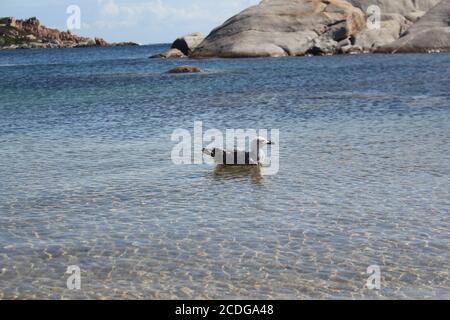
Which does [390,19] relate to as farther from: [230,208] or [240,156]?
[230,208]

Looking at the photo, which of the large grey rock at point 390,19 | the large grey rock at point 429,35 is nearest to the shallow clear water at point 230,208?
the large grey rock at point 429,35

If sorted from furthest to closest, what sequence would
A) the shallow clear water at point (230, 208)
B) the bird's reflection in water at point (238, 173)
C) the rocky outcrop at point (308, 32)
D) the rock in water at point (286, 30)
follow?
the rock in water at point (286, 30) → the rocky outcrop at point (308, 32) → the bird's reflection in water at point (238, 173) → the shallow clear water at point (230, 208)

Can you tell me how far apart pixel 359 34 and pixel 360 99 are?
177ft

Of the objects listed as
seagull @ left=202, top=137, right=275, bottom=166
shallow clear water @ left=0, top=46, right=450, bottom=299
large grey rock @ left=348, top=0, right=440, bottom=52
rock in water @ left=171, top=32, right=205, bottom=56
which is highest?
large grey rock @ left=348, top=0, right=440, bottom=52

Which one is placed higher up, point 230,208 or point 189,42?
point 189,42

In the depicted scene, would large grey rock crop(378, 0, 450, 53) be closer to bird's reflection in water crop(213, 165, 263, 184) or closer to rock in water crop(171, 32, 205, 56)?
rock in water crop(171, 32, 205, 56)

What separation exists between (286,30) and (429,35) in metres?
16.5

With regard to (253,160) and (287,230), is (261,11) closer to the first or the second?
(253,160)

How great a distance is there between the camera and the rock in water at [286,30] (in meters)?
85.9

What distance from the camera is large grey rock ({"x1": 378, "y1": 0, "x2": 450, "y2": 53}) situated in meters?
82.4

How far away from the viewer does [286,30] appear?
8650cm

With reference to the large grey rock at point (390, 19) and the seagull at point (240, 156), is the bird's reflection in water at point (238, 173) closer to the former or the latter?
the seagull at point (240, 156)

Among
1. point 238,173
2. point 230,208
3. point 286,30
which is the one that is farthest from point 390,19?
point 230,208

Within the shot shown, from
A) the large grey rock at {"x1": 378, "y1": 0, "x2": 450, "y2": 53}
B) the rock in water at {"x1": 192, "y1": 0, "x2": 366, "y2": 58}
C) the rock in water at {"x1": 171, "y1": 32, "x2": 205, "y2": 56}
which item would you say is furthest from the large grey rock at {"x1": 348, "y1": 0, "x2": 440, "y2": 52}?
the rock in water at {"x1": 171, "y1": 32, "x2": 205, "y2": 56}
